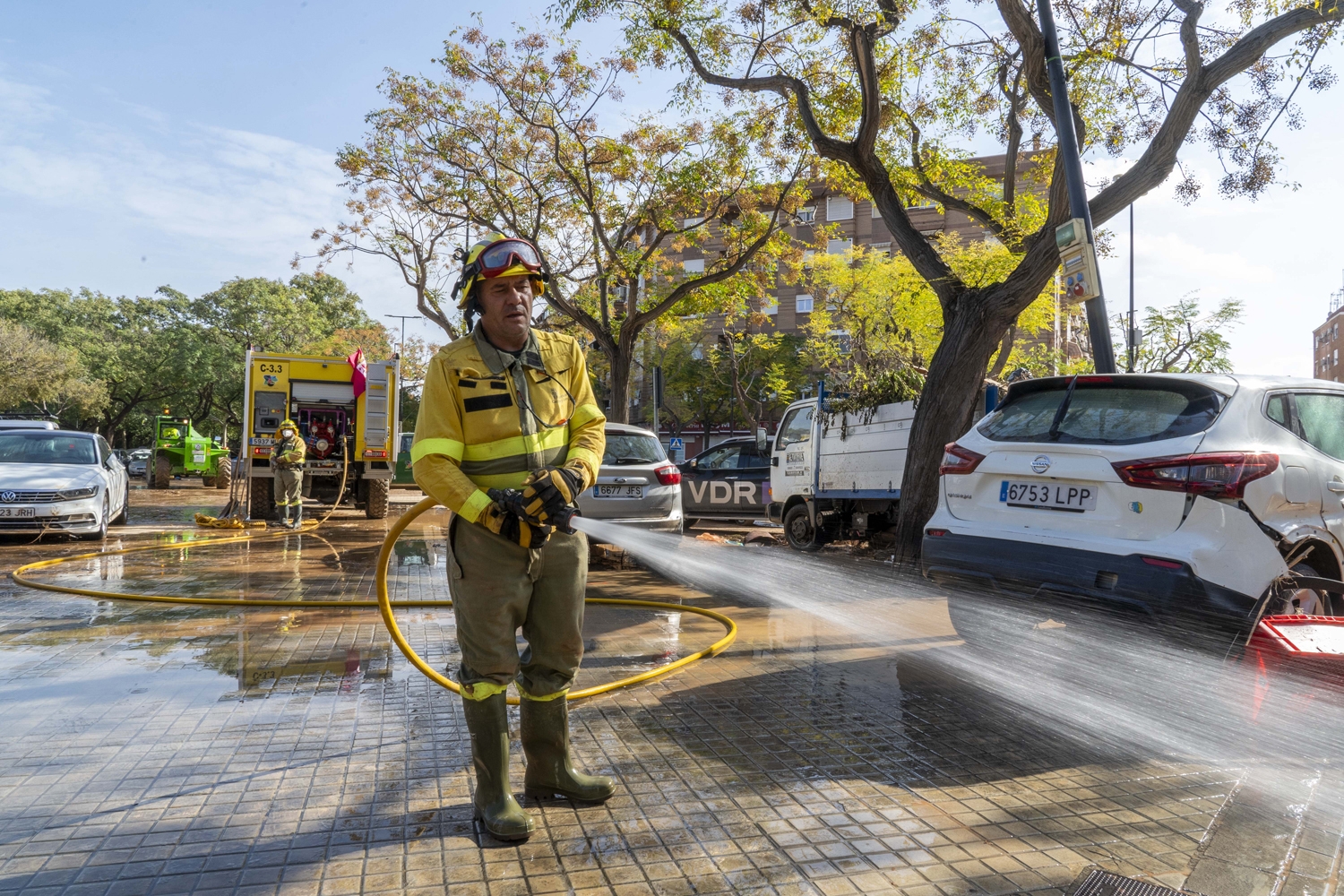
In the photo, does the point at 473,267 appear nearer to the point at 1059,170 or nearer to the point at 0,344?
the point at 1059,170

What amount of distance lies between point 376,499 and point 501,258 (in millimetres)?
15680

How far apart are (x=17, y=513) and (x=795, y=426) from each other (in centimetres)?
1008

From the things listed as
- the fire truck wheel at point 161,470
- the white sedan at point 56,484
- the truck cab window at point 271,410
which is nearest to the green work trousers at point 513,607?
the white sedan at point 56,484

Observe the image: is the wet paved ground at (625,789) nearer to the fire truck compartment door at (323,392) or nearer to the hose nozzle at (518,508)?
the hose nozzle at (518,508)

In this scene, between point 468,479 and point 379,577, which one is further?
point 379,577

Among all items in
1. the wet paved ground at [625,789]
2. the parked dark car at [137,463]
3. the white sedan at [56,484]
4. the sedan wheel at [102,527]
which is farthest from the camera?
the parked dark car at [137,463]

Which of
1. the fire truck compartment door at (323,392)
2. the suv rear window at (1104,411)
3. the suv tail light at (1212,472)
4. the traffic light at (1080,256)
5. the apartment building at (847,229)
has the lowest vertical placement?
the suv tail light at (1212,472)

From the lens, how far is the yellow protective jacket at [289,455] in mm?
15125

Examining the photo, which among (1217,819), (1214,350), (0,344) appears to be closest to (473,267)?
(1217,819)

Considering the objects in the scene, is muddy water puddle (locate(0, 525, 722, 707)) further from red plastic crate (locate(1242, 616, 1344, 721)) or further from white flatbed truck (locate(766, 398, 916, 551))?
white flatbed truck (locate(766, 398, 916, 551))

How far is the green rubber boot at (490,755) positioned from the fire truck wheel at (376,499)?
15.5 m

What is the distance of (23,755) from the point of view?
3936mm

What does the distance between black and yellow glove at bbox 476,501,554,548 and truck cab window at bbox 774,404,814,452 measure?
9.96 m

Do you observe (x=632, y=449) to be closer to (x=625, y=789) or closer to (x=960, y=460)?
(x=960, y=460)
